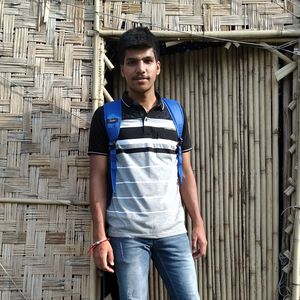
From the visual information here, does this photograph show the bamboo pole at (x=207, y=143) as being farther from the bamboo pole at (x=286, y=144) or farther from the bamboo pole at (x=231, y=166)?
the bamboo pole at (x=286, y=144)

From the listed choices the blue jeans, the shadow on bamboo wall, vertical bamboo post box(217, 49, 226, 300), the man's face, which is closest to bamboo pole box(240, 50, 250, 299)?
the shadow on bamboo wall

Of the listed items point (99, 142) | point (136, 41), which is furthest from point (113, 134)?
point (136, 41)

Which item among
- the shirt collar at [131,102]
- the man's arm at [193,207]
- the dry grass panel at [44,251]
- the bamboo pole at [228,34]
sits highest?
the bamboo pole at [228,34]

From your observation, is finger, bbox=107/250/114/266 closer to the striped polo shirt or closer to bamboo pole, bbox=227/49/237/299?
the striped polo shirt

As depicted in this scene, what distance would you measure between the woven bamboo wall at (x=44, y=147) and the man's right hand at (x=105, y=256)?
44 centimetres

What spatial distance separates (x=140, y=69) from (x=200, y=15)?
619 mm

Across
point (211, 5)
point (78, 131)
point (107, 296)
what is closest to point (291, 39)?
point (211, 5)

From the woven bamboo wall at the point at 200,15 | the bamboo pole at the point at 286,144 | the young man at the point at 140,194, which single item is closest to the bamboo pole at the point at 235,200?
the bamboo pole at the point at 286,144

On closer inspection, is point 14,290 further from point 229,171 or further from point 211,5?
point 211,5

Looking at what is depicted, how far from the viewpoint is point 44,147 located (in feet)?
8.25

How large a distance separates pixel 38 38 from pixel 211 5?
862 millimetres

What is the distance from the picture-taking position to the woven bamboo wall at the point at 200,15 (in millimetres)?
2545

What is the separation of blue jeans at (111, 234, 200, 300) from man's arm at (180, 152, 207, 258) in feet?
0.22

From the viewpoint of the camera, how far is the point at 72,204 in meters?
2.48
